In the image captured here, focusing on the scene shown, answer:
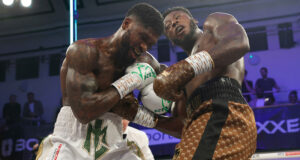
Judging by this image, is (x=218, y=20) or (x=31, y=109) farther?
(x=31, y=109)

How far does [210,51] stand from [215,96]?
20 cm

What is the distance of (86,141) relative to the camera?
1894 mm

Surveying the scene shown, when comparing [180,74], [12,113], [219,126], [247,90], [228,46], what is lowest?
[12,113]

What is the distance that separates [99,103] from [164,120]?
0.46 m

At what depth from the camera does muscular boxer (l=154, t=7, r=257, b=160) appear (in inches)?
53.8

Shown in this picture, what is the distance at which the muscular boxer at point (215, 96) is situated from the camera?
4.49 ft

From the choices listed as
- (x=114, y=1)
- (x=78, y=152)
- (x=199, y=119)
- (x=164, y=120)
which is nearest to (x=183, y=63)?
(x=199, y=119)

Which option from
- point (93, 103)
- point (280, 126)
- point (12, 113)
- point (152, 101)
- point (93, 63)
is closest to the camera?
point (93, 103)

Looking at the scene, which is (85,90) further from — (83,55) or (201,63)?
(201,63)

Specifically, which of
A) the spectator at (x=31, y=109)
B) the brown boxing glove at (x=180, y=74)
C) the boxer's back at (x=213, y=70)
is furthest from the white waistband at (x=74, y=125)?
the spectator at (x=31, y=109)

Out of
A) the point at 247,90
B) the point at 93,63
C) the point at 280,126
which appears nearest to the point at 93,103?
the point at 93,63

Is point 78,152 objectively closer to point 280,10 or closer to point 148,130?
point 148,130

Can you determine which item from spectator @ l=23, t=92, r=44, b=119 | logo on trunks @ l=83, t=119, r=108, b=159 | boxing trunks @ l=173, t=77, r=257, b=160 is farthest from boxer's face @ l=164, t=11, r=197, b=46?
spectator @ l=23, t=92, r=44, b=119

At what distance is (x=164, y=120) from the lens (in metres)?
2.02
